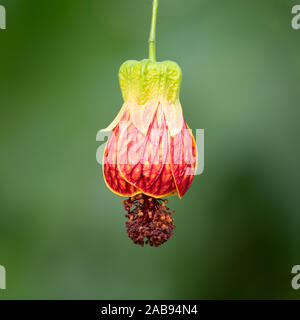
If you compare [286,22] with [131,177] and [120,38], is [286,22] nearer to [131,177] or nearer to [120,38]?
[120,38]

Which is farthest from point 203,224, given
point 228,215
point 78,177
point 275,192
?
point 78,177

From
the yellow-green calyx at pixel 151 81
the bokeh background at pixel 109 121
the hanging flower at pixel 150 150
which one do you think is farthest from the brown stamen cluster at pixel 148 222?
the bokeh background at pixel 109 121

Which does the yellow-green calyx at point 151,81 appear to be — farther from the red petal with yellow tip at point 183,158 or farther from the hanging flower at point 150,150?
the red petal with yellow tip at point 183,158

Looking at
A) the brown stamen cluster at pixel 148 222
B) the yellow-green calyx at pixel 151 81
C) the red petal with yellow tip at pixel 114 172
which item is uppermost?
the yellow-green calyx at pixel 151 81

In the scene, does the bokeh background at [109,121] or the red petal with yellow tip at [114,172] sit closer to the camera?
the red petal with yellow tip at [114,172]

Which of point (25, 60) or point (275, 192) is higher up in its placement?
point (25, 60)

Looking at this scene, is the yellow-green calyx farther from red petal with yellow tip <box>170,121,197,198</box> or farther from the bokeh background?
the bokeh background

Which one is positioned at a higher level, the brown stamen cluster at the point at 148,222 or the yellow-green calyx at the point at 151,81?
the yellow-green calyx at the point at 151,81

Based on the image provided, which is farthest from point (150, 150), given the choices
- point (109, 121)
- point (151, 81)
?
point (109, 121)
